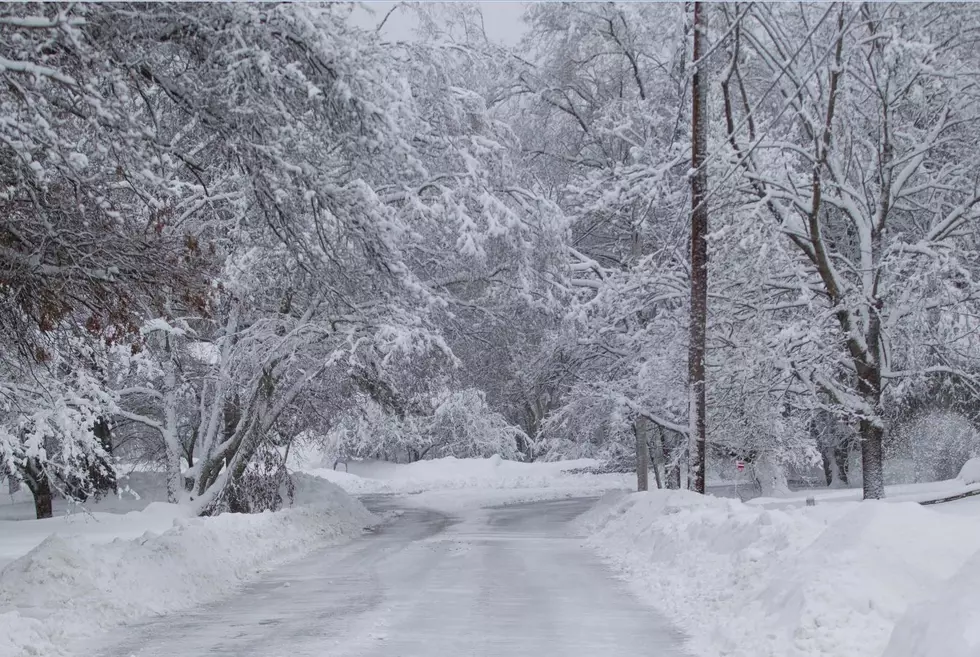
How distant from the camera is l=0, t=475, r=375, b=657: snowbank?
30.6 ft

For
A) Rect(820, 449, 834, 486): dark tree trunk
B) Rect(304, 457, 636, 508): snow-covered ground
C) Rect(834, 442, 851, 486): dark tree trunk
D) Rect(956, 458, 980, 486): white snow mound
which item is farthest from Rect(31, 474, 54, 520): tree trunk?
Rect(834, 442, 851, 486): dark tree trunk

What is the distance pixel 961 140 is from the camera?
1833cm

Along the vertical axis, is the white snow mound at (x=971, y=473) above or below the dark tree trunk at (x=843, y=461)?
above

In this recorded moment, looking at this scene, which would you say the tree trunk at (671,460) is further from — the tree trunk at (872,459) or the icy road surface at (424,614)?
the icy road surface at (424,614)

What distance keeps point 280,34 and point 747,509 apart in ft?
27.9

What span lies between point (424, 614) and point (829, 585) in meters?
4.18

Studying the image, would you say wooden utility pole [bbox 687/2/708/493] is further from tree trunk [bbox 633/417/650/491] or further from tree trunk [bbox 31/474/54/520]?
tree trunk [bbox 31/474/54/520]

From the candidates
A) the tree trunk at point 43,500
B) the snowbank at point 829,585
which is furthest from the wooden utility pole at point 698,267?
the tree trunk at point 43,500

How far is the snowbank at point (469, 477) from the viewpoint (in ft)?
159

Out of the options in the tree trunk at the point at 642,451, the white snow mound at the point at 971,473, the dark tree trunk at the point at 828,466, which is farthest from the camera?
the dark tree trunk at the point at 828,466

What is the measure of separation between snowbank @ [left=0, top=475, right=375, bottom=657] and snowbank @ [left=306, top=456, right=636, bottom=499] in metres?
31.3

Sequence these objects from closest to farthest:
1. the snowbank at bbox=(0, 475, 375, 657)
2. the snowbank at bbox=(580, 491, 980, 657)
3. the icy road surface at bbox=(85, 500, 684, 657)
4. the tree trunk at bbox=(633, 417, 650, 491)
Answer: the snowbank at bbox=(580, 491, 980, 657), the icy road surface at bbox=(85, 500, 684, 657), the snowbank at bbox=(0, 475, 375, 657), the tree trunk at bbox=(633, 417, 650, 491)

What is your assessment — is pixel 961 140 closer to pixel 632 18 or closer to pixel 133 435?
pixel 632 18

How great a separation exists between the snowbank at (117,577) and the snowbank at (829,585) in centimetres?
562
